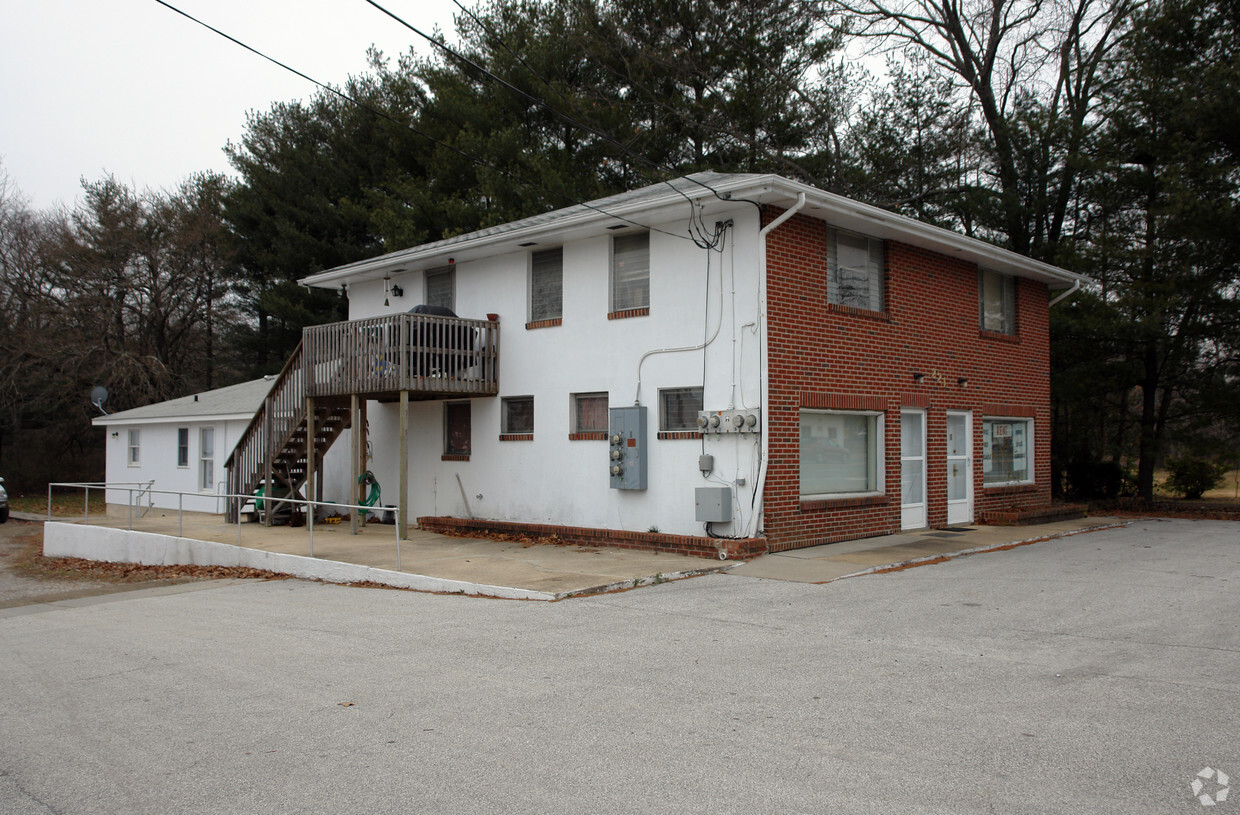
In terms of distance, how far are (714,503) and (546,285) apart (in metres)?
5.65

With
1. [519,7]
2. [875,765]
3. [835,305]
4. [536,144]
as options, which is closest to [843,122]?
[536,144]

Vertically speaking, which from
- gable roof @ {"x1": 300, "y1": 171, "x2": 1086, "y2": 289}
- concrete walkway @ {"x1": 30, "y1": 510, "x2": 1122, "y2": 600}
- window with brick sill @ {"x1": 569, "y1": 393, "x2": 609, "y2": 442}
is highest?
gable roof @ {"x1": 300, "y1": 171, "x2": 1086, "y2": 289}

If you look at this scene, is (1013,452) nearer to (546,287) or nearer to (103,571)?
(546,287)

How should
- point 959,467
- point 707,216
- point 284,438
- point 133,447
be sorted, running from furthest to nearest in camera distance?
point 133,447 < point 284,438 < point 959,467 < point 707,216

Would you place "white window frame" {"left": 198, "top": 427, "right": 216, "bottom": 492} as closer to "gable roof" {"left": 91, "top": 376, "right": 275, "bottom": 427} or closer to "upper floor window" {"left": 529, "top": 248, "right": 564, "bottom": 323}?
"gable roof" {"left": 91, "top": 376, "right": 275, "bottom": 427}

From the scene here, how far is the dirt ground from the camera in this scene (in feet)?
44.5

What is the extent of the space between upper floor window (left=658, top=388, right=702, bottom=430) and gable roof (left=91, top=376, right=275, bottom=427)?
1110 cm

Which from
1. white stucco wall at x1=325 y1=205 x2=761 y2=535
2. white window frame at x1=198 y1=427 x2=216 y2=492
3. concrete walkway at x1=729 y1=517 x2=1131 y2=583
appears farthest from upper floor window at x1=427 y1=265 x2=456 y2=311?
concrete walkway at x1=729 y1=517 x2=1131 y2=583

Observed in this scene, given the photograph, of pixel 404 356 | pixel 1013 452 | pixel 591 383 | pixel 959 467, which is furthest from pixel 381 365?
pixel 1013 452

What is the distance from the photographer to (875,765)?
15.3 ft

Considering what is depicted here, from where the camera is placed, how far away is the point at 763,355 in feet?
42.7

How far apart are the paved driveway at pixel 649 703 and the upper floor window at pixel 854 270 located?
5731 mm

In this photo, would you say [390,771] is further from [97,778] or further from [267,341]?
[267,341]

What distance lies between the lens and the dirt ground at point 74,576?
13570 millimetres
